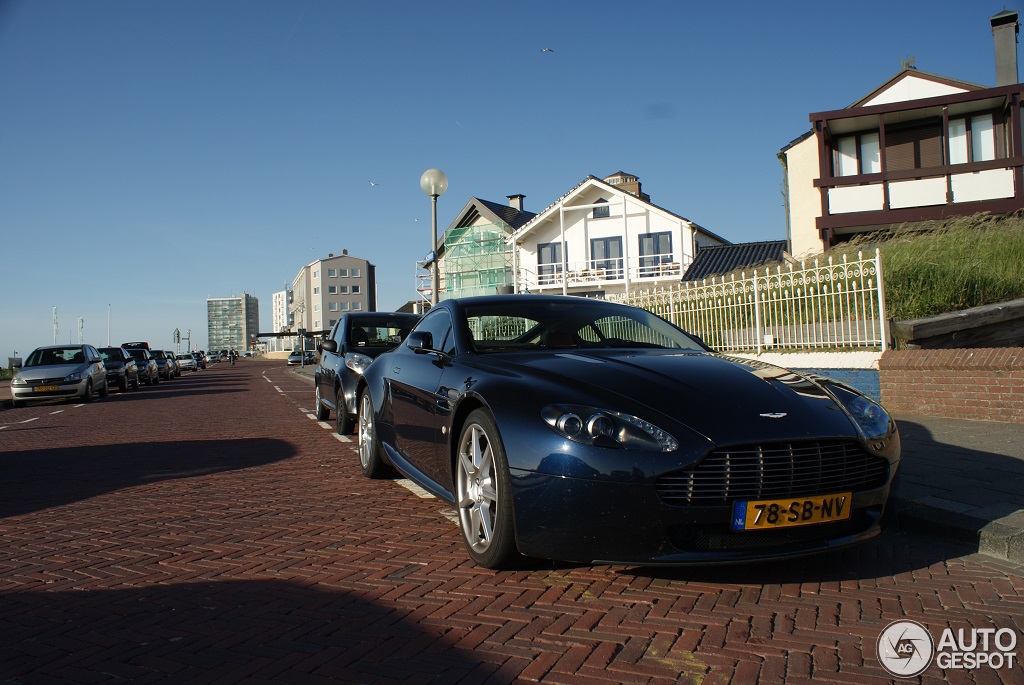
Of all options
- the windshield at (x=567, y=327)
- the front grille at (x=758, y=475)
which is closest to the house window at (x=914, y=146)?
Answer: the windshield at (x=567, y=327)

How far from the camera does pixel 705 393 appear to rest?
3.69 meters

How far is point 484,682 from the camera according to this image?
2.63 meters

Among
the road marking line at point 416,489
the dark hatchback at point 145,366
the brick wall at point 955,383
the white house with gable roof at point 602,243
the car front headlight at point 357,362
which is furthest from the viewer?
the white house with gable roof at point 602,243

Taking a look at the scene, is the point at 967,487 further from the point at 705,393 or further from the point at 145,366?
→ the point at 145,366

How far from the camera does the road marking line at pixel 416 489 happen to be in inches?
233

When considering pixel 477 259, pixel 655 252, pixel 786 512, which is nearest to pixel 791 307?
pixel 786 512

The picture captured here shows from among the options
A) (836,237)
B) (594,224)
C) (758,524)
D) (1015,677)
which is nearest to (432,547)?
(758,524)

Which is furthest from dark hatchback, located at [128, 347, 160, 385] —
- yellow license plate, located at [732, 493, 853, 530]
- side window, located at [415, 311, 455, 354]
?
yellow license plate, located at [732, 493, 853, 530]

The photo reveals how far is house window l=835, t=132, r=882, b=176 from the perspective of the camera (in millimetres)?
22703

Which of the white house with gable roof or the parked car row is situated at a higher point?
the white house with gable roof

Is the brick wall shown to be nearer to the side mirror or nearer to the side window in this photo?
the side window

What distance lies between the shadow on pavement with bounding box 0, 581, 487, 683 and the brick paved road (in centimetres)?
1

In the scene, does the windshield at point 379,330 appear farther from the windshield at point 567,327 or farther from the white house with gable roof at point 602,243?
the white house with gable roof at point 602,243

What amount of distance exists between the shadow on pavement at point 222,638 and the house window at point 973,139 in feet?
75.4
